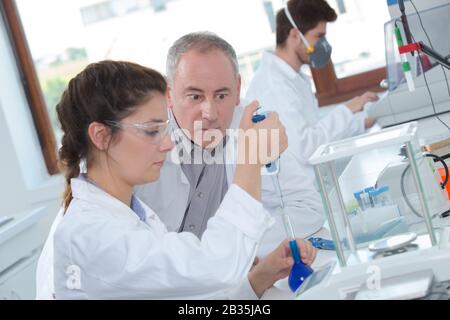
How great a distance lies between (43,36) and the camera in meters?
4.33

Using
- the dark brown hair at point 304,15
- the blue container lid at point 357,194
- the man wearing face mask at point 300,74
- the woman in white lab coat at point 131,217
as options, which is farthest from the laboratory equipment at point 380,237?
the dark brown hair at point 304,15

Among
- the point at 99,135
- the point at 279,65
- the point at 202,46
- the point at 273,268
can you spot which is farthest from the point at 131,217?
the point at 279,65

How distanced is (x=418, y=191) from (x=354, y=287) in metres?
0.21

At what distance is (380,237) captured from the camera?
4.67ft

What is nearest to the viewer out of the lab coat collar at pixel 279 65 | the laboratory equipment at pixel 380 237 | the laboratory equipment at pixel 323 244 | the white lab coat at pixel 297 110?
the laboratory equipment at pixel 380 237

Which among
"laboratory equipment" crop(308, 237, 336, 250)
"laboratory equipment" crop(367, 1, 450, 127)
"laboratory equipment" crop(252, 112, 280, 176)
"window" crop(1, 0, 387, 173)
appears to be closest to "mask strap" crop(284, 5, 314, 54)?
"laboratory equipment" crop(367, 1, 450, 127)

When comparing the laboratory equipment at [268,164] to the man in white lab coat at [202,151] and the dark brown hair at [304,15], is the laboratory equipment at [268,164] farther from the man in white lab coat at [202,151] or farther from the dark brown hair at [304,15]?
the dark brown hair at [304,15]

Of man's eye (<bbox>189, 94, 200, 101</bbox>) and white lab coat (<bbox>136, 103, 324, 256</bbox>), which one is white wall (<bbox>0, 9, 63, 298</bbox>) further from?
man's eye (<bbox>189, 94, 200, 101</bbox>)

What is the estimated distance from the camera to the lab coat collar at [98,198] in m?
1.43

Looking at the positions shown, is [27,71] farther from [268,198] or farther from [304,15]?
[268,198]

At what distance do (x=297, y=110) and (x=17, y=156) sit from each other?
1781 millimetres

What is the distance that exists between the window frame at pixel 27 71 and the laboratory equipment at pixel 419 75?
196cm

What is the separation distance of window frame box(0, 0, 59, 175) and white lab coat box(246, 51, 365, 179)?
156 centimetres

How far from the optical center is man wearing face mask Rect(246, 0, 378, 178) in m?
3.10
